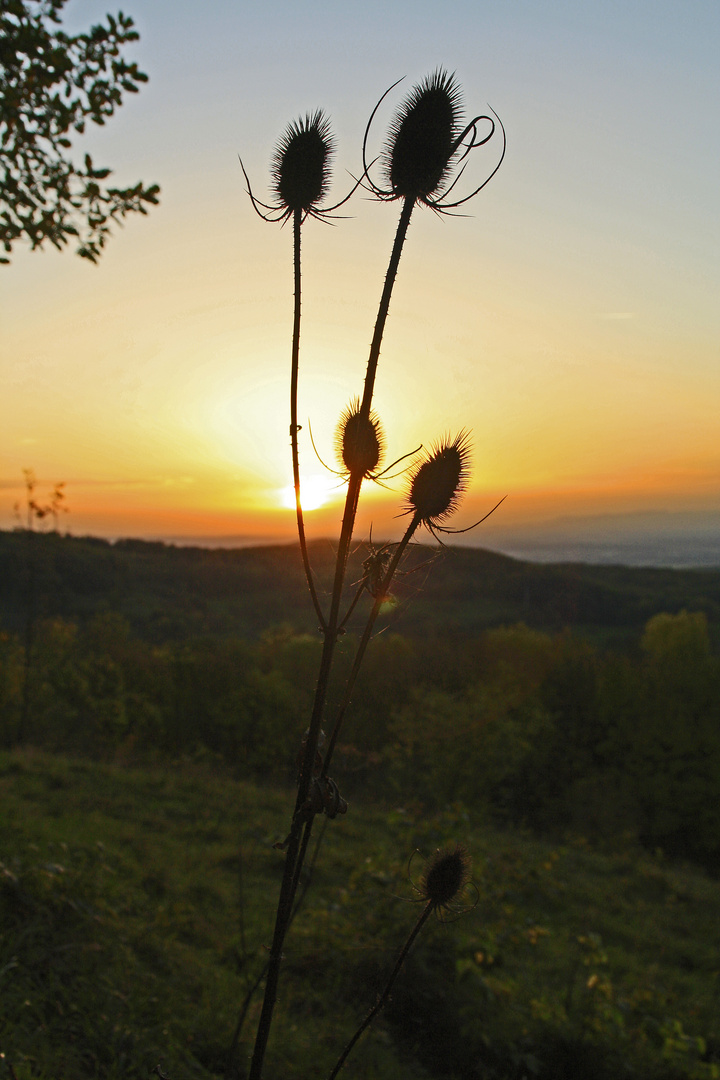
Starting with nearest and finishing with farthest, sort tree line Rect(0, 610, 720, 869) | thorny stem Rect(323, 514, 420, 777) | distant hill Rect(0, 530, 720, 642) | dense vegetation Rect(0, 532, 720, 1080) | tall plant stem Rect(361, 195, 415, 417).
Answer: tall plant stem Rect(361, 195, 415, 417)
thorny stem Rect(323, 514, 420, 777)
dense vegetation Rect(0, 532, 720, 1080)
tree line Rect(0, 610, 720, 869)
distant hill Rect(0, 530, 720, 642)

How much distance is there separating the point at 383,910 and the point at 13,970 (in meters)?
3.11

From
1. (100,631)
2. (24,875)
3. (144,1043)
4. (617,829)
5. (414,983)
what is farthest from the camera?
(100,631)

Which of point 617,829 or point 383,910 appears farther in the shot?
point 617,829

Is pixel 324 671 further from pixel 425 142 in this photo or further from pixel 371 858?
pixel 371 858

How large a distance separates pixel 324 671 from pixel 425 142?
1.19m

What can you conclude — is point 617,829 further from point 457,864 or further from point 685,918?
point 457,864

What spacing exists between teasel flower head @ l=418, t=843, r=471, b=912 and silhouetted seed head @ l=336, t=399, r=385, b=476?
1.03m

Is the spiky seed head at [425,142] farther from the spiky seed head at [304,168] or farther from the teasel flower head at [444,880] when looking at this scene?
the teasel flower head at [444,880]

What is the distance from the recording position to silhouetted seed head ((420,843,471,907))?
1604 millimetres

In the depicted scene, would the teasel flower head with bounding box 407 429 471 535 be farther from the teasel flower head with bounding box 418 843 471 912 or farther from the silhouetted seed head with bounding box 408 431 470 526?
the teasel flower head with bounding box 418 843 471 912

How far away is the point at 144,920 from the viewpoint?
5.66 metres

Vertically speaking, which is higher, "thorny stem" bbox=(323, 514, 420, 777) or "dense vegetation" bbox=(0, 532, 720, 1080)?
"thorny stem" bbox=(323, 514, 420, 777)

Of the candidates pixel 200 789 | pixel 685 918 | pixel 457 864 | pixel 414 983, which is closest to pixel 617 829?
pixel 685 918

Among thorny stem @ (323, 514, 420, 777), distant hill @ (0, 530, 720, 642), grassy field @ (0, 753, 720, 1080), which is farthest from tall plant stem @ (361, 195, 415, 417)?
distant hill @ (0, 530, 720, 642)
